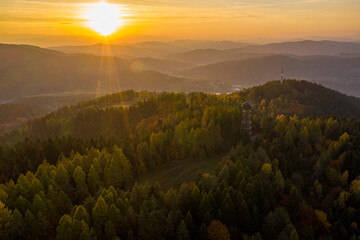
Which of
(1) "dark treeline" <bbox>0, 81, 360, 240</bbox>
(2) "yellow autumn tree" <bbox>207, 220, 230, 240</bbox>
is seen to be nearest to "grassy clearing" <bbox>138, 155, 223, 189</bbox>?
(1) "dark treeline" <bbox>0, 81, 360, 240</bbox>

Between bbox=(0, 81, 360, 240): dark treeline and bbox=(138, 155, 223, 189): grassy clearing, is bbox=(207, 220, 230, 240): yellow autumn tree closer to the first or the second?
bbox=(0, 81, 360, 240): dark treeline

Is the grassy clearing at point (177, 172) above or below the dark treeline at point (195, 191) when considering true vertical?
below

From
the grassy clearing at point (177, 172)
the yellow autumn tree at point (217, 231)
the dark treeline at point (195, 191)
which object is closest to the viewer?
the dark treeline at point (195, 191)

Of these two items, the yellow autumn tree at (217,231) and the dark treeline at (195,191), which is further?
the yellow autumn tree at (217,231)

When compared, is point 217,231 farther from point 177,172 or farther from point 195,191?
point 177,172

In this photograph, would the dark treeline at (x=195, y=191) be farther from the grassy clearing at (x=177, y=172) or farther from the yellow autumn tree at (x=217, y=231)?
the grassy clearing at (x=177, y=172)

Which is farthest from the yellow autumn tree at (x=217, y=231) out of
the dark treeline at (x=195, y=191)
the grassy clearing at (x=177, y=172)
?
the grassy clearing at (x=177, y=172)

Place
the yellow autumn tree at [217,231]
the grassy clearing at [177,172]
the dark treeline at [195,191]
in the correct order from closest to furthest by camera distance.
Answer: the dark treeline at [195,191]
the yellow autumn tree at [217,231]
the grassy clearing at [177,172]

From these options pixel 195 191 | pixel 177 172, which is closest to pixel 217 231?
pixel 195 191

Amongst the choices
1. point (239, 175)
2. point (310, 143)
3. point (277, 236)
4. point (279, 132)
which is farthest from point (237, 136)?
point (277, 236)
